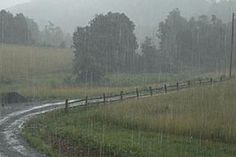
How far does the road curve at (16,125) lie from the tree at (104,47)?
2862cm

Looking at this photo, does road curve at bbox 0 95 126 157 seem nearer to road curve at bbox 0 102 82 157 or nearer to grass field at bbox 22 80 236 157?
road curve at bbox 0 102 82 157

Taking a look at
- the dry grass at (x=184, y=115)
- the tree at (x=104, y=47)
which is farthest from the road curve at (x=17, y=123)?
the tree at (x=104, y=47)

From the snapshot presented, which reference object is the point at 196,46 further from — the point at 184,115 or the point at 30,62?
the point at 184,115

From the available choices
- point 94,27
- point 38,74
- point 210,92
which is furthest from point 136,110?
point 94,27

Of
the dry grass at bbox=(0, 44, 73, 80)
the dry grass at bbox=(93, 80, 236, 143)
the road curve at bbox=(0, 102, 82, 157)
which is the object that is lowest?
the road curve at bbox=(0, 102, 82, 157)

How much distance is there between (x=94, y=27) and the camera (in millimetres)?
76000

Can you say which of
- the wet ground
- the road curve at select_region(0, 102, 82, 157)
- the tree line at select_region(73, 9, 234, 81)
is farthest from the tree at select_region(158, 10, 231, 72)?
the road curve at select_region(0, 102, 82, 157)

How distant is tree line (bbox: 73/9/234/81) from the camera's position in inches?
2751

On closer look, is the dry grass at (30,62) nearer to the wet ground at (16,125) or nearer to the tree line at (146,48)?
the tree line at (146,48)

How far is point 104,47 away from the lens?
73.9m

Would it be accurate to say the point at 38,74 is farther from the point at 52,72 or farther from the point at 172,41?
the point at 172,41

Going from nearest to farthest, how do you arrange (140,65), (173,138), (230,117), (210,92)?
(173,138) → (230,117) → (210,92) → (140,65)

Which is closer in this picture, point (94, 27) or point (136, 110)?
point (136, 110)

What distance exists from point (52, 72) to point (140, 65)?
59.2 feet
